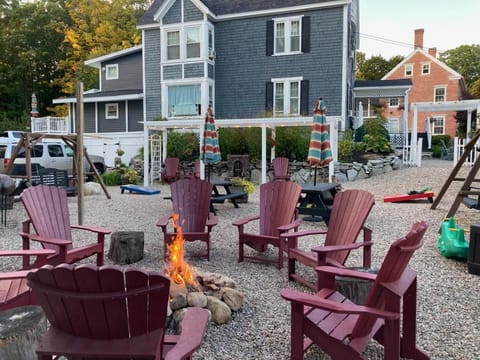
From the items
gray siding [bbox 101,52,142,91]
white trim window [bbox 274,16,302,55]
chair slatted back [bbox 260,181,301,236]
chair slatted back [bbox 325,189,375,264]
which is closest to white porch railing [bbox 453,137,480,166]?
white trim window [bbox 274,16,302,55]

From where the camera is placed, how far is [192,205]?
5270 mm

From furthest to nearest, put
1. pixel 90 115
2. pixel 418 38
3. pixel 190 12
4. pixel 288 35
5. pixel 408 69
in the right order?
pixel 418 38 → pixel 408 69 → pixel 90 115 → pixel 190 12 → pixel 288 35

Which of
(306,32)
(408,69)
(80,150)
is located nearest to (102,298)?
(80,150)

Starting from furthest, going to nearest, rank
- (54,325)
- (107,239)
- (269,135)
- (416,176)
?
(269,135) < (416,176) < (107,239) < (54,325)

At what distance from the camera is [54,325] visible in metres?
1.75

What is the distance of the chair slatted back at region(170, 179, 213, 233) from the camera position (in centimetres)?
523

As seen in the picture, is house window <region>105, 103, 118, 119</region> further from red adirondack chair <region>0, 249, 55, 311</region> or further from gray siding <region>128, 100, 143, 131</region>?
red adirondack chair <region>0, 249, 55, 311</region>

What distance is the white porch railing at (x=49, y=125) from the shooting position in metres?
20.6

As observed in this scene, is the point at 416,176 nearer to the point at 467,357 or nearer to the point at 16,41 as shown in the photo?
the point at 467,357

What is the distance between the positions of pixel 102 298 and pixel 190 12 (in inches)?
692

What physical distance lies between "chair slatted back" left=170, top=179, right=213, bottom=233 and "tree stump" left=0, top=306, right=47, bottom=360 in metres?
2.82

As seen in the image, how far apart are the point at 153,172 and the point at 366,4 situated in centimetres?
1535

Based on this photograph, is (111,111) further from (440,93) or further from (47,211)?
(440,93)

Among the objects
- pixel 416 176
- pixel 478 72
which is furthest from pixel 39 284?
pixel 478 72
